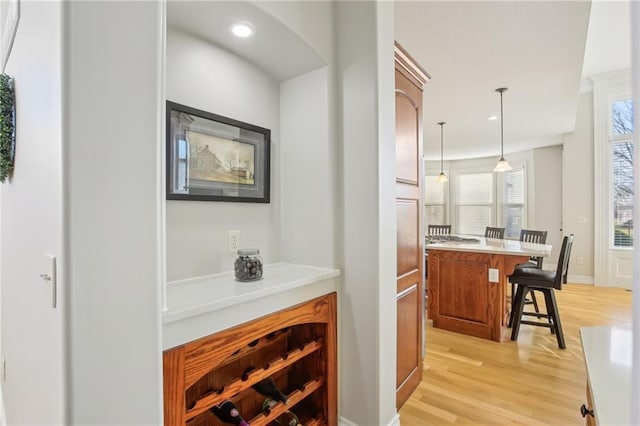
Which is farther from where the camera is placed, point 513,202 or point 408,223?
point 513,202

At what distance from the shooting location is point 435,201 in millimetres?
8391

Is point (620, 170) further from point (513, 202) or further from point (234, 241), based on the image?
point (234, 241)

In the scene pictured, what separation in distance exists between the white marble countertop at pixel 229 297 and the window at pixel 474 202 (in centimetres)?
718

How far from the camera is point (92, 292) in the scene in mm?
736

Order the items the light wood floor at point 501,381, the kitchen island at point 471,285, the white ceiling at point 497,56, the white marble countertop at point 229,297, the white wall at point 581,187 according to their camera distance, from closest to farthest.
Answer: the white marble countertop at point 229,297 → the light wood floor at point 501,381 → the white ceiling at point 497,56 → the kitchen island at point 471,285 → the white wall at point 581,187

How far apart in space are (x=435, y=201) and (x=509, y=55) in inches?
236

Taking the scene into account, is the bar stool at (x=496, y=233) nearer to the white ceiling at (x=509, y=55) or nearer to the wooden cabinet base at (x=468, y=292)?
the white ceiling at (x=509, y=55)

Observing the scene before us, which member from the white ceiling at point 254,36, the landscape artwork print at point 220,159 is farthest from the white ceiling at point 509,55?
the landscape artwork print at point 220,159

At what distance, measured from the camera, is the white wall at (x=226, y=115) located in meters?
1.45

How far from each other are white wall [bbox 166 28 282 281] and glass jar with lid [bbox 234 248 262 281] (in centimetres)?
20

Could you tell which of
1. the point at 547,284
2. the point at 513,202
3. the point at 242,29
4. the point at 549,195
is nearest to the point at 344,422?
the point at 242,29

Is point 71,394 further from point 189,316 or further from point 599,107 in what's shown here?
point 599,107

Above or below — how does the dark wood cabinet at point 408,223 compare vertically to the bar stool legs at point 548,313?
→ above

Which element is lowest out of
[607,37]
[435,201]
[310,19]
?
[435,201]
